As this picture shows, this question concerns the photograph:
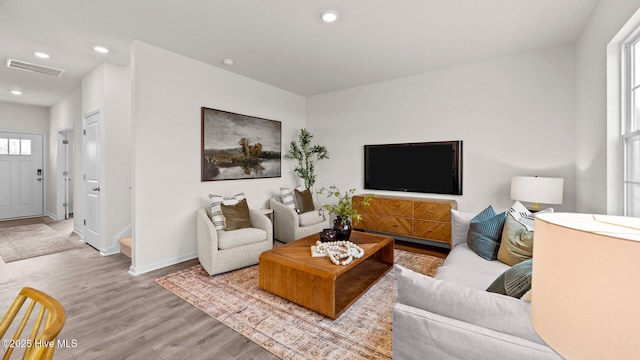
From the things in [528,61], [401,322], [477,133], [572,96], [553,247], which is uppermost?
[528,61]

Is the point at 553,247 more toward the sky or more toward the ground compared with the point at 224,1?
more toward the ground

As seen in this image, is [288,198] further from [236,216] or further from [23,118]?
[23,118]

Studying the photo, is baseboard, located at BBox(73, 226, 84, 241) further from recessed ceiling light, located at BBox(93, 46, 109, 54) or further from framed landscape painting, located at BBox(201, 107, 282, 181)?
recessed ceiling light, located at BBox(93, 46, 109, 54)

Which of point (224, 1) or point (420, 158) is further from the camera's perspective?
point (420, 158)

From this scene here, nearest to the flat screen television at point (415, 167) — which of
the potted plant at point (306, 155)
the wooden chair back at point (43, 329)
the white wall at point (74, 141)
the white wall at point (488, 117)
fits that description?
the white wall at point (488, 117)

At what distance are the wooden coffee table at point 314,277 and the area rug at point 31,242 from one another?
3599 millimetres

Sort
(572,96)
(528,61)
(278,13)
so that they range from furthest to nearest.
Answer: (528,61) < (572,96) < (278,13)

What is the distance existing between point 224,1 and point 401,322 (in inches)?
110

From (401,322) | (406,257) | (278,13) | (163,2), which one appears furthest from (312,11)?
(406,257)

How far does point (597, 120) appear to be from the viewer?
2.49 m

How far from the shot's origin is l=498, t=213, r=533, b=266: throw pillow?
84.0 inches

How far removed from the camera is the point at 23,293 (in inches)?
39.6

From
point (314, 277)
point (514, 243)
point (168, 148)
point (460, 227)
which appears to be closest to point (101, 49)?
point (168, 148)

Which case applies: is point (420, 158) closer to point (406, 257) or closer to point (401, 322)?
point (406, 257)
